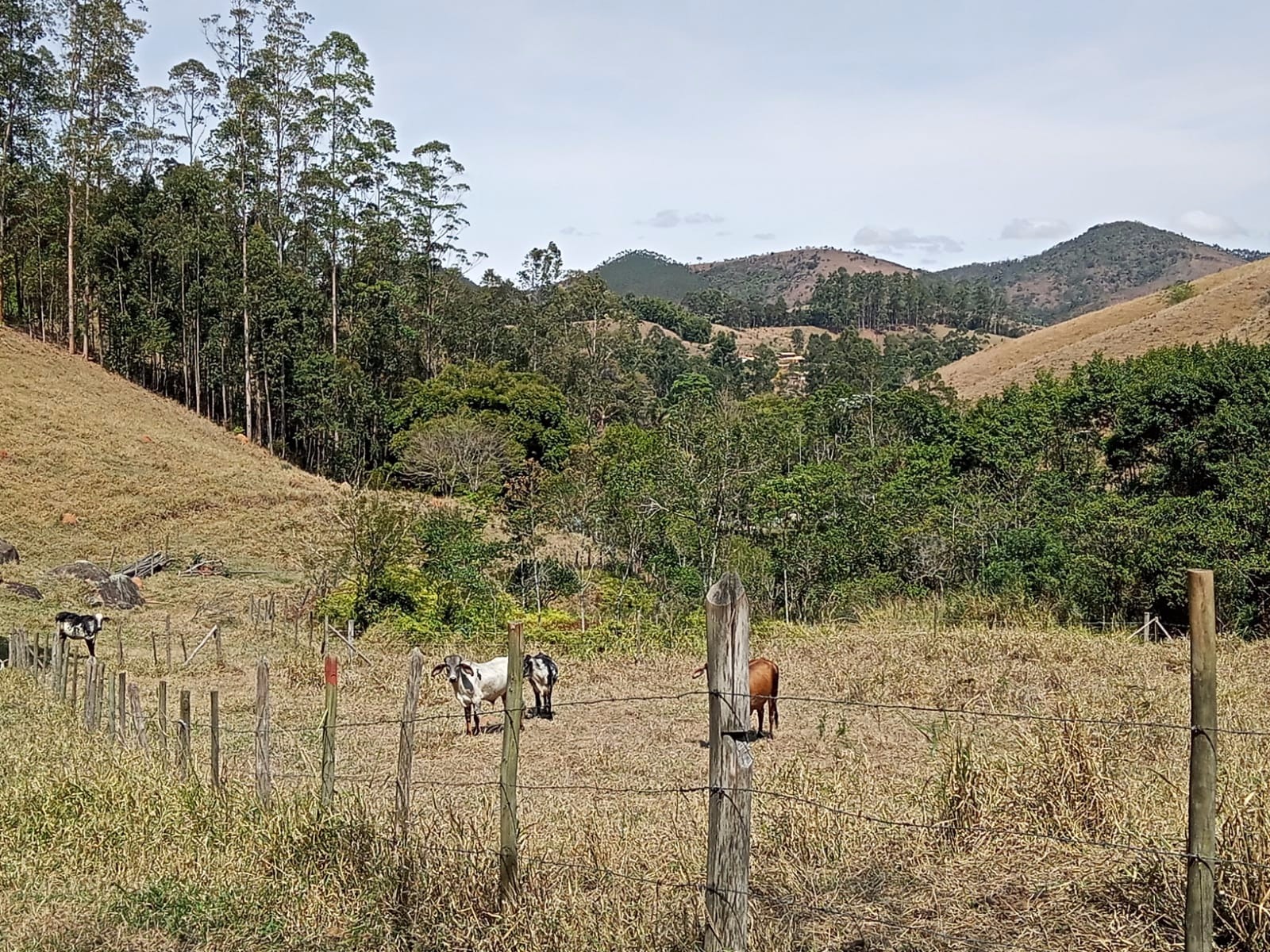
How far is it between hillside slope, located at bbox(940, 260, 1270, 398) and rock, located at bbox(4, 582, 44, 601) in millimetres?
53159

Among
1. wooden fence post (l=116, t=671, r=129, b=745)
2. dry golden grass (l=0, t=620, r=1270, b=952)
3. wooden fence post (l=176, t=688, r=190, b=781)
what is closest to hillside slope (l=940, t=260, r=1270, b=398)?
dry golden grass (l=0, t=620, r=1270, b=952)

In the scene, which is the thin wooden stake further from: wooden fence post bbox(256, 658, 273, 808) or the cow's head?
the cow's head

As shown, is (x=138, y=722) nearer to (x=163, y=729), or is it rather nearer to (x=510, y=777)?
(x=163, y=729)

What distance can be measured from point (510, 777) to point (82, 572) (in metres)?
22.8

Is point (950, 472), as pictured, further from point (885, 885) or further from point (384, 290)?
point (885, 885)

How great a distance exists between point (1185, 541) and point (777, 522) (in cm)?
1141

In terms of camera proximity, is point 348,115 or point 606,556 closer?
point 606,556

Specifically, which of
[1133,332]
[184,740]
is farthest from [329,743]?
[1133,332]

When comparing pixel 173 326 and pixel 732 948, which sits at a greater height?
pixel 173 326

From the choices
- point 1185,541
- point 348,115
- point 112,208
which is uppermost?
point 348,115

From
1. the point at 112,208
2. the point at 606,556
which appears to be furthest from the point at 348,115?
the point at 606,556

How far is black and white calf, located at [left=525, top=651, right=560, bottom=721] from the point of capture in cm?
1087

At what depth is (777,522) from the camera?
94.4ft

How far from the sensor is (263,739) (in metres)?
5.95
